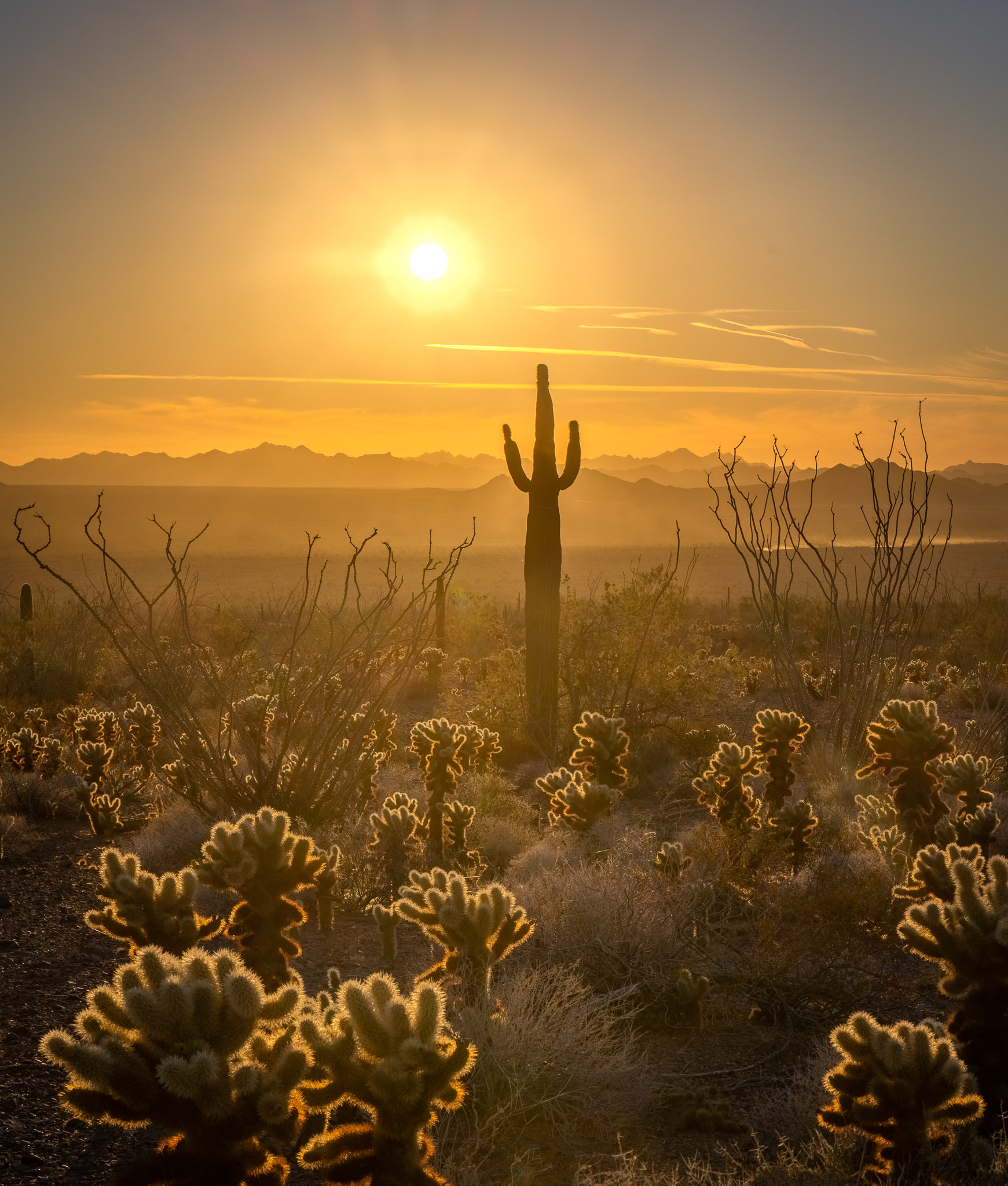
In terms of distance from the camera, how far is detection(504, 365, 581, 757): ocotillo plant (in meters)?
12.3

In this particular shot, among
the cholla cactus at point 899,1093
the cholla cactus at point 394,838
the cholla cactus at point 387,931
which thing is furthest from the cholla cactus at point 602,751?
the cholla cactus at point 899,1093

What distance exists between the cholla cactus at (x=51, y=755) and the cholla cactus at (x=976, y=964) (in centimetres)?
875

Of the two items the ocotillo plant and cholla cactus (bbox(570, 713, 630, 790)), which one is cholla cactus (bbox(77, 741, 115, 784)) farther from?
the ocotillo plant

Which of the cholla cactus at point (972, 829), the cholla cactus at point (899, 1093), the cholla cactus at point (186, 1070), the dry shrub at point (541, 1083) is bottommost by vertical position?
the dry shrub at point (541, 1083)

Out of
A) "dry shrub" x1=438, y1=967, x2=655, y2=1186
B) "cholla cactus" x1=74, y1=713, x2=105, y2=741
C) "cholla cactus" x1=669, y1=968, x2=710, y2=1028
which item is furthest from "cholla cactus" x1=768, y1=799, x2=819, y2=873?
"cholla cactus" x1=74, y1=713, x2=105, y2=741

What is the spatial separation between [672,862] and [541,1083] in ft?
9.17

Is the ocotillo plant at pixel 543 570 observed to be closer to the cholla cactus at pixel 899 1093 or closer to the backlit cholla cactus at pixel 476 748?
the backlit cholla cactus at pixel 476 748

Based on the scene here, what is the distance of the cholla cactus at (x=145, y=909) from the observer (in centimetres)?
424

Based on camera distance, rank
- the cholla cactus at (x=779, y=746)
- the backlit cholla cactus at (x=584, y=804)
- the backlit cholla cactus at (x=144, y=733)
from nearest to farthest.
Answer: the backlit cholla cactus at (x=584, y=804) < the cholla cactus at (x=779, y=746) < the backlit cholla cactus at (x=144, y=733)

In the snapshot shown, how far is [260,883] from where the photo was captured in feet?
15.0

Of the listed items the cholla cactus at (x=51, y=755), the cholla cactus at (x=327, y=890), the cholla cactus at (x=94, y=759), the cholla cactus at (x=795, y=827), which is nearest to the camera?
the cholla cactus at (x=327, y=890)

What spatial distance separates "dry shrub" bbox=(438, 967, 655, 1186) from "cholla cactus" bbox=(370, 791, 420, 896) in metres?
2.56

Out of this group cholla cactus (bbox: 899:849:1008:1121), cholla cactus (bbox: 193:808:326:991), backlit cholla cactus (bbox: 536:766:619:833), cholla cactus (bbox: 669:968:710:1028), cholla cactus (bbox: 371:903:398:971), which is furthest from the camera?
backlit cholla cactus (bbox: 536:766:619:833)

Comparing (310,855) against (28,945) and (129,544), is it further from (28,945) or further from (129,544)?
(129,544)
